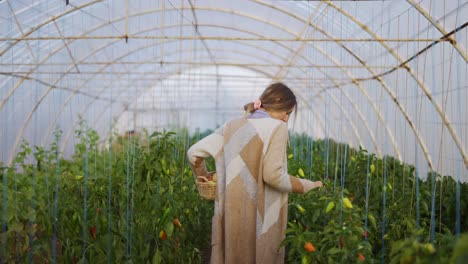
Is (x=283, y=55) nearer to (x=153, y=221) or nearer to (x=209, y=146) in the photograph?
(x=153, y=221)

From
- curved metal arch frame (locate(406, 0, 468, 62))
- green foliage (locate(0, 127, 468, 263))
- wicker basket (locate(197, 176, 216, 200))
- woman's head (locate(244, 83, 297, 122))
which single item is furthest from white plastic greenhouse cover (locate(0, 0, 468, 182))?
woman's head (locate(244, 83, 297, 122))

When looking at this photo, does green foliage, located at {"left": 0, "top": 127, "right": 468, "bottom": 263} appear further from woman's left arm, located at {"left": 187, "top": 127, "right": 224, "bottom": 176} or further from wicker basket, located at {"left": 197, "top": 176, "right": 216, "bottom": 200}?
woman's left arm, located at {"left": 187, "top": 127, "right": 224, "bottom": 176}

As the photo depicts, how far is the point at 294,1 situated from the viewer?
9328 millimetres

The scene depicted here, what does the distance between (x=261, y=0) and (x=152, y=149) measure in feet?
20.3

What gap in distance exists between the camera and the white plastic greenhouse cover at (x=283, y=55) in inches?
249

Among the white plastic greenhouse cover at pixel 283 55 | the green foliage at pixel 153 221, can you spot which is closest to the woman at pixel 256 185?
the green foliage at pixel 153 221

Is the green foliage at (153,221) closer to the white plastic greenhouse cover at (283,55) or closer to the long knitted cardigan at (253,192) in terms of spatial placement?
the long knitted cardigan at (253,192)

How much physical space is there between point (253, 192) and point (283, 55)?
11363 millimetres

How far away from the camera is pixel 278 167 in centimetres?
278

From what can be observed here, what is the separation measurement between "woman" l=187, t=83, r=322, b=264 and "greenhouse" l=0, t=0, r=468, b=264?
40 mm

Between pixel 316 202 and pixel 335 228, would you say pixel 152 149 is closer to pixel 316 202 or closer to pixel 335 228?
pixel 316 202

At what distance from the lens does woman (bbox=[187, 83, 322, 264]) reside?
9.41ft

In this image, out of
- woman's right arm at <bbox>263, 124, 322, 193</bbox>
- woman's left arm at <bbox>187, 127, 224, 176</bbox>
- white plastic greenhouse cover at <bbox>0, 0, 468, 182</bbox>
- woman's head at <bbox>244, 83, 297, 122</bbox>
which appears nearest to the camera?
woman's right arm at <bbox>263, 124, 322, 193</bbox>

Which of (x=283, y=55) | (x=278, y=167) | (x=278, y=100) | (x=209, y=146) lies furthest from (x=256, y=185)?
(x=283, y=55)
